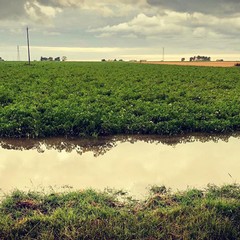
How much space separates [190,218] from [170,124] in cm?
614

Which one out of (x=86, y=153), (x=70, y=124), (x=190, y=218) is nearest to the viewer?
(x=190, y=218)

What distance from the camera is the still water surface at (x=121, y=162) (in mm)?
7254

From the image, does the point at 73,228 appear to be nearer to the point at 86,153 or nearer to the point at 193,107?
the point at 86,153

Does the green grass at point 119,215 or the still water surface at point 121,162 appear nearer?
the green grass at point 119,215

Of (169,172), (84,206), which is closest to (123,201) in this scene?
(84,206)

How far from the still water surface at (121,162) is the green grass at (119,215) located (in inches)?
26.2

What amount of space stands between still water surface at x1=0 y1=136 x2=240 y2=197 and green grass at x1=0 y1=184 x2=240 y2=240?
66 centimetres

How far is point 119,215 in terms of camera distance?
548 centimetres

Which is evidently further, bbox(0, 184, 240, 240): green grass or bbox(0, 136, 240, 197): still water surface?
bbox(0, 136, 240, 197): still water surface

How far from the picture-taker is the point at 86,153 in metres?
9.28

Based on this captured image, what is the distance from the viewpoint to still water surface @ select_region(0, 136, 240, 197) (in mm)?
7254

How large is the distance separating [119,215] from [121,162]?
125 inches

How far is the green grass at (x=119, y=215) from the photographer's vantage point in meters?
5.04

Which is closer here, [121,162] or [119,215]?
[119,215]
